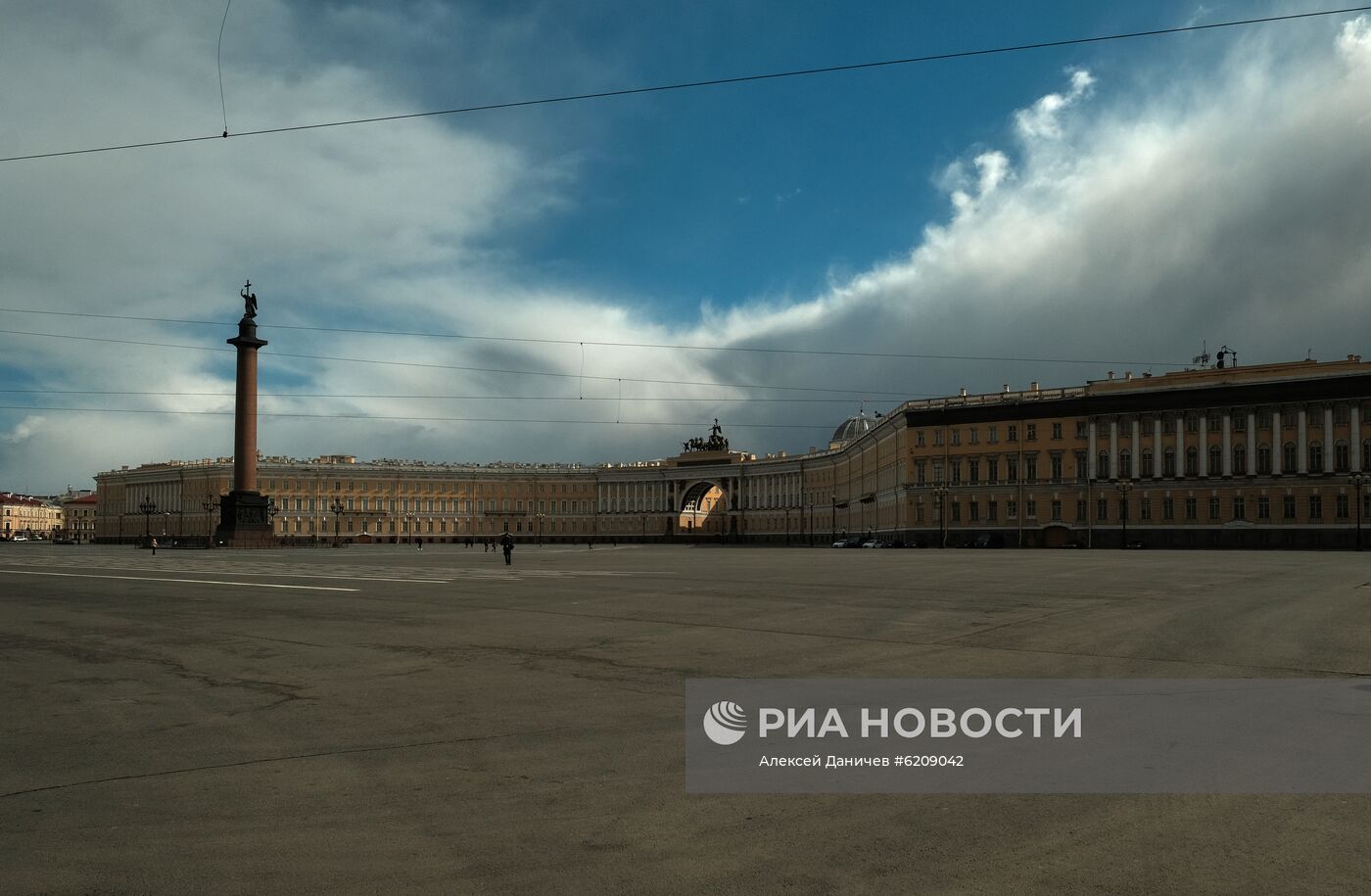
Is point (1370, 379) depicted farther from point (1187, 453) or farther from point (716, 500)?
point (716, 500)

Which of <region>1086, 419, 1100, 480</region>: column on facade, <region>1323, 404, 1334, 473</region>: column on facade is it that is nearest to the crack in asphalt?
<region>1323, 404, 1334, 473</region>: column on facade

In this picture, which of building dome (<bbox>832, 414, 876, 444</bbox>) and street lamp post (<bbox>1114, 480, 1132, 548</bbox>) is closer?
street lamp post (<bbox>1114, 480, 1132, 548</bbox>)

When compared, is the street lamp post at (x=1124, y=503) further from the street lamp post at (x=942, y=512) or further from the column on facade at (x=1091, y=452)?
the street lamp post at (x=942, y=512)

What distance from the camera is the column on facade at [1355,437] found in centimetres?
7700

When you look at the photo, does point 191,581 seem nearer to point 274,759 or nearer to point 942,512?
point 274,759

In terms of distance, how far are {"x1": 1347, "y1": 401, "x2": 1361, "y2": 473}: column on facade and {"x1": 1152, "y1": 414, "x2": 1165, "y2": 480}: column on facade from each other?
1330cm

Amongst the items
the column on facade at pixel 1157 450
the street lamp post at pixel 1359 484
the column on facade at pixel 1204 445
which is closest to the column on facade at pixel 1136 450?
the column on facade at pixel 1157 450

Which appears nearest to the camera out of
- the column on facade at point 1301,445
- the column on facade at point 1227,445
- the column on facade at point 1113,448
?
the column on facade at point 1301,445

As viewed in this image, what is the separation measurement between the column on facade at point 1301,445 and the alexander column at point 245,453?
251ft

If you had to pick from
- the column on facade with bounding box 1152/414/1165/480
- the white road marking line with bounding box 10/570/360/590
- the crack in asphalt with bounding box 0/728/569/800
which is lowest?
the white road marking line with bounding box 10/570/360/590

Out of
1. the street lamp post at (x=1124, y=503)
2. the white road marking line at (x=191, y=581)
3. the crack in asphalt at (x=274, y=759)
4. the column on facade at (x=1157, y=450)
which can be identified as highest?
the column on facade at (x=1157, y=450)

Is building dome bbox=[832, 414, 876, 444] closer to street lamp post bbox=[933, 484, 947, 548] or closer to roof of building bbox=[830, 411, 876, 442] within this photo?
roof of building bbox=[830, 411, 876, 442]

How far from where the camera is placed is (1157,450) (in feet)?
282

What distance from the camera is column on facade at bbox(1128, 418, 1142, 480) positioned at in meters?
86.5
